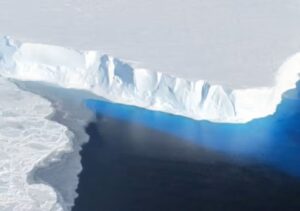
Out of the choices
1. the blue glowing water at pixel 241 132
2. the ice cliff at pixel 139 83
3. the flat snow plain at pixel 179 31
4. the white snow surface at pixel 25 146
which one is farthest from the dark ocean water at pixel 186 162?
the flat snow plain at pixel 179 31

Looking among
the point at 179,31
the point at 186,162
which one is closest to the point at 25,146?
the point at 186,162

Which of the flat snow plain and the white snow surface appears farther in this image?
the flat snow plain

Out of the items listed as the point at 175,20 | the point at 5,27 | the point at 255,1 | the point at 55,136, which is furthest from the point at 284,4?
the point at 55,136

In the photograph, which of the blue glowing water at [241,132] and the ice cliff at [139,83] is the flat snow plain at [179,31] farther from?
the blue glowing water at [241,132]

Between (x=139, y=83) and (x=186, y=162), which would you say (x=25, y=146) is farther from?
(x=139, y=83)

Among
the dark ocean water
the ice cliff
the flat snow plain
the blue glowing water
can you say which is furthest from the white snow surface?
the flat snow plain

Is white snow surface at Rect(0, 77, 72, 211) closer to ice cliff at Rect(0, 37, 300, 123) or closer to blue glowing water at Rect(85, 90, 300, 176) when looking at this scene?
ice cliff at Rect(0, 37, 300, 123)

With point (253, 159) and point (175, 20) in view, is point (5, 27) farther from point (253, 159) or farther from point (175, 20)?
point (253, 159)
